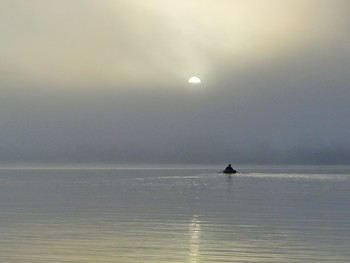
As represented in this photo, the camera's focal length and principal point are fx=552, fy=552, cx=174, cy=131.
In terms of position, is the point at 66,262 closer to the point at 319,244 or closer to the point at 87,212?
the point at 319,244

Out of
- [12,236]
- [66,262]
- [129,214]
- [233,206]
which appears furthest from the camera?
[233,206]

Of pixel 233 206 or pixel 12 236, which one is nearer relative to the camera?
pixel 12 236

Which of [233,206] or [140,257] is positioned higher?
[233,206]

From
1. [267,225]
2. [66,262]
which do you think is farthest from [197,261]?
[267,225]

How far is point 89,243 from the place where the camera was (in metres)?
27.9

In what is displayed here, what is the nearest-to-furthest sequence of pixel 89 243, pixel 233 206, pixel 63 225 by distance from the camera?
pixel 89 243 → pixel 63 225 → pixel 233 206

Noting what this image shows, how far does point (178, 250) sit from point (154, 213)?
20660mm

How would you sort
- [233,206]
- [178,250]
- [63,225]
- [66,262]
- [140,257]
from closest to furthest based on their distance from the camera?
[66,262] < [140,257] < [178,250] < [63,225] < [233,206]

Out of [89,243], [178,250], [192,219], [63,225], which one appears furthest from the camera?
[192,219]

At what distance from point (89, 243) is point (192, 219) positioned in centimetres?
1464

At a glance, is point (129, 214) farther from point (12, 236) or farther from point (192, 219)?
point (12, 236)

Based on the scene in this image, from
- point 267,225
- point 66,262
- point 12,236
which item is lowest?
point 66,262

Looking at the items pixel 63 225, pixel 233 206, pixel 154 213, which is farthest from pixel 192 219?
pixel 233 206

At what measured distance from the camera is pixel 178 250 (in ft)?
84.7
